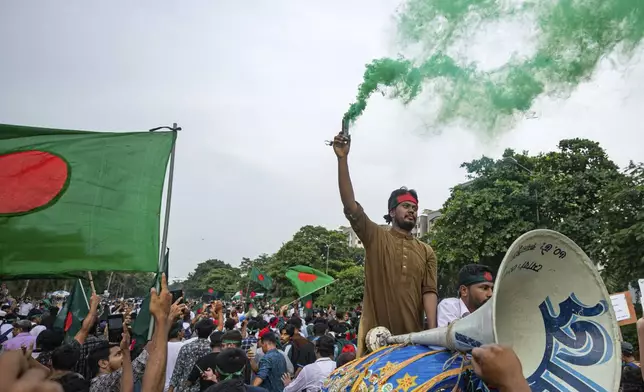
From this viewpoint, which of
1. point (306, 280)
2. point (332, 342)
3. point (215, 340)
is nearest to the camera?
point (215, 340)

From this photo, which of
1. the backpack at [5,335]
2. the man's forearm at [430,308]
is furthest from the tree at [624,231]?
the backpack at [5,335]

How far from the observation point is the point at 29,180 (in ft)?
15.5

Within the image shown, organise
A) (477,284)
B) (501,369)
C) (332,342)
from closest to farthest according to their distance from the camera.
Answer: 1. (501,369)
2. (477,284)
3. (332,342)

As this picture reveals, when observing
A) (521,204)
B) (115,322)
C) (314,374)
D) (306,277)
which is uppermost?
(521,204)

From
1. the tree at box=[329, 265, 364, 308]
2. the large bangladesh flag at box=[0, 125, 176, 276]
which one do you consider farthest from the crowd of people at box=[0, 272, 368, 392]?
the tree at box=[329, 265, 364, 308]

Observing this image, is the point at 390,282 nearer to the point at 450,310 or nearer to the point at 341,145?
the point at 450,310

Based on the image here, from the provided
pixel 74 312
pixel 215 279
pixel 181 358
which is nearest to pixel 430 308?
pixel 181 358

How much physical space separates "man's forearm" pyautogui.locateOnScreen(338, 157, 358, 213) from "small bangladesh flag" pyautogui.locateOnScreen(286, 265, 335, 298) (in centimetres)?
1439

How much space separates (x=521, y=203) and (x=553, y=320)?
2481 centimetres

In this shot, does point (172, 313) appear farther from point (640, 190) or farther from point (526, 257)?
point (640, 190)

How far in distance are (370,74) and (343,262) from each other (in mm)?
51346

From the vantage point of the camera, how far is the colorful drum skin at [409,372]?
1946 millimetres

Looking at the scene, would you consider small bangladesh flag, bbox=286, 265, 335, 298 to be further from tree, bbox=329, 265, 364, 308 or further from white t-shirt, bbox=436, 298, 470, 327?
tree, bbox=329, 265, 364, 308

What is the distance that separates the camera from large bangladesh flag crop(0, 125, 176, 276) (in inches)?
171
